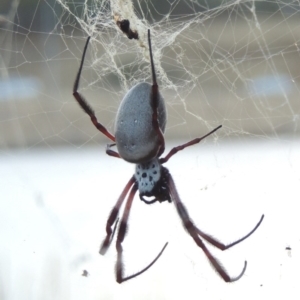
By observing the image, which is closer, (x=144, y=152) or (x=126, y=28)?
(x=144, y=152)

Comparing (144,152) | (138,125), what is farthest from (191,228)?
(138,125)

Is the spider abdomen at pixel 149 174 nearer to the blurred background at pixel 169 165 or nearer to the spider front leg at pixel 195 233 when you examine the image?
the spider front leg at pixel 195 233

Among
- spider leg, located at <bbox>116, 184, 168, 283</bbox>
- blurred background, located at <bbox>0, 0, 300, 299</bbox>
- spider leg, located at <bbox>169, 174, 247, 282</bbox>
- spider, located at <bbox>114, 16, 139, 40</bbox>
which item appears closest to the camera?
spider leg, located at <bbox>169, 174, 247, 282</bbox>

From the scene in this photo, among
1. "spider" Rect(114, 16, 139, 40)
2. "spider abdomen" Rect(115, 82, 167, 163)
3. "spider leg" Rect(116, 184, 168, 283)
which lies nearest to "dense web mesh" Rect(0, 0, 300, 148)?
"spider" Rect(114, 16, 139, 40)

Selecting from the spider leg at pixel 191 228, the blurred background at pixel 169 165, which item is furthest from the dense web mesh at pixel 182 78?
the spider leg at pixel 191 228

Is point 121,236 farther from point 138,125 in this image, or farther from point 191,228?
point 138,125

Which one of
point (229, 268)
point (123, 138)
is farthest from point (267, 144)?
point (123, 138)

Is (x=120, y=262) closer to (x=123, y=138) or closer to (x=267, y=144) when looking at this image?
(x=123, y=138)

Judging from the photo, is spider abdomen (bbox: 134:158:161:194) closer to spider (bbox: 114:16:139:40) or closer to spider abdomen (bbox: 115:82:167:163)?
spider abdomen (bbox: 115:82:167:163)
